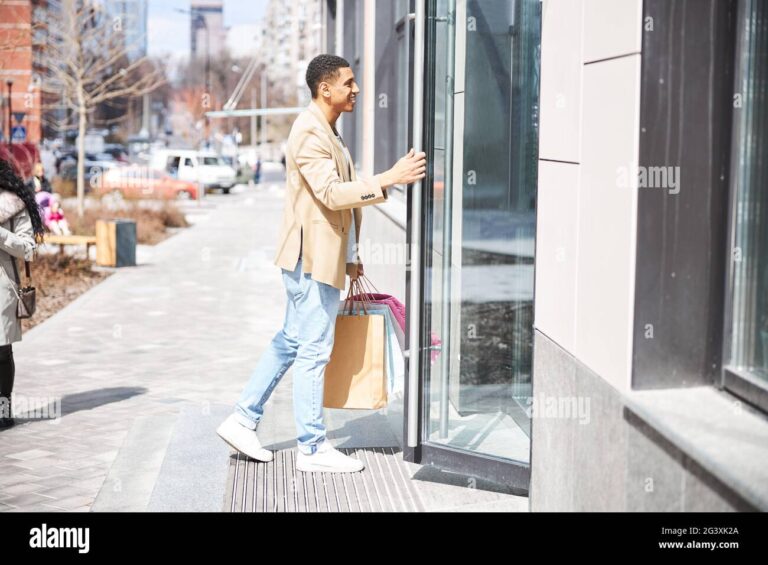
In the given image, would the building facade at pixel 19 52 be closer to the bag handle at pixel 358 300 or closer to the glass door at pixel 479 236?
the glass door at pixel 479 236

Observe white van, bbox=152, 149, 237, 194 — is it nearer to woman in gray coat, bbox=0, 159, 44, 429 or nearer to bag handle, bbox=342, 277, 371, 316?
woman in gray coat, bbox=0, 159, 44, 429

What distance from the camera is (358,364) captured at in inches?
230

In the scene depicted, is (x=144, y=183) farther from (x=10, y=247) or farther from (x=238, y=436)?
(x=238, y=436)

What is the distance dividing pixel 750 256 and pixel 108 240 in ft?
50.3

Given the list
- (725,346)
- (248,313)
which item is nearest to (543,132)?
(725,346)

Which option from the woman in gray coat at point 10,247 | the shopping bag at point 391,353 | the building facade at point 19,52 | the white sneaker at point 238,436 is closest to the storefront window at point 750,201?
the shopping bag at point 391,353

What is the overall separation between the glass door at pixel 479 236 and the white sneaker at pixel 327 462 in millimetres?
412

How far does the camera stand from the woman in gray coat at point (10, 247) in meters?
6.90

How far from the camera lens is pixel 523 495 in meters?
5.42

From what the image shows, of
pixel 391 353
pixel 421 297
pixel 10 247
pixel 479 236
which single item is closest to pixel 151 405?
pixel 10 247

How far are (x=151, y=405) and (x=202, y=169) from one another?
135 ft
